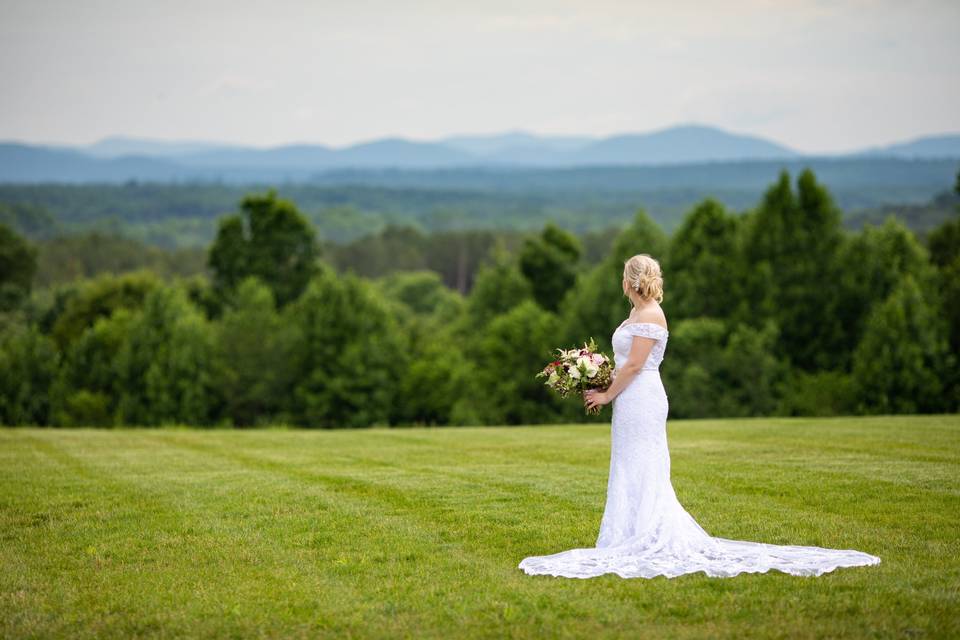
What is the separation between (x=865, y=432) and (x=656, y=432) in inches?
531

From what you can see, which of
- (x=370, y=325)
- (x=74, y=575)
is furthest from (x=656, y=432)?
(x=370, y=325)

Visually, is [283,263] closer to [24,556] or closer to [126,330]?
[126,330]

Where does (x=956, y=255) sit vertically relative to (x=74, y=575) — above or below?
above

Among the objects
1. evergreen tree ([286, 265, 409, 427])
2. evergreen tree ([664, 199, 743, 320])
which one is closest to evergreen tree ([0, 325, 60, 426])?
evergreen tree ([286, 265, 409, 427])

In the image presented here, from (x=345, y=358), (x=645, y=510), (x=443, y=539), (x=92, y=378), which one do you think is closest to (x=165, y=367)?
(x=92, y=378)

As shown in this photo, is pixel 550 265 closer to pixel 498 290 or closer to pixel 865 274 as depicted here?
pixel 498 290

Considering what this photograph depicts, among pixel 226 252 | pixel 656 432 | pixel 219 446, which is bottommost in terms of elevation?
pixel 219 446

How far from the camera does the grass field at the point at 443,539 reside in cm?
925

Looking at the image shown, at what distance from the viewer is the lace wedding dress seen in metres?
10.7

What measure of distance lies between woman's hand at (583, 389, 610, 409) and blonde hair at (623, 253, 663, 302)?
130 cm

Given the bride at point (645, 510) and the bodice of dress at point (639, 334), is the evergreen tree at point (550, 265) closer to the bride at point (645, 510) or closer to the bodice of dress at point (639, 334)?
the bodice of dress at point (639, 334)

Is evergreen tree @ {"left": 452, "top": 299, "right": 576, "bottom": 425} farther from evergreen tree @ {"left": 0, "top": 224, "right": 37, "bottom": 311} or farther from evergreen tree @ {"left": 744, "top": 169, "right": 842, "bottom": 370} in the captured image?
evergreen tree @ {"left": 0, "top": 224, "right": 37, "bottom": 311}

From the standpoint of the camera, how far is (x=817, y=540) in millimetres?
12039

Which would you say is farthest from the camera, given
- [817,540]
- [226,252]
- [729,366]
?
[226,252]
